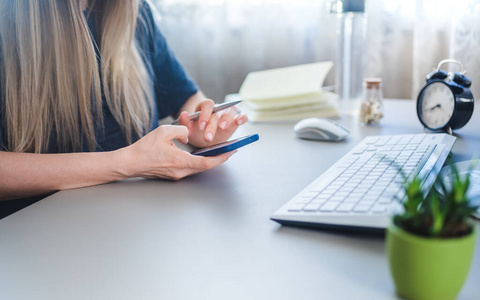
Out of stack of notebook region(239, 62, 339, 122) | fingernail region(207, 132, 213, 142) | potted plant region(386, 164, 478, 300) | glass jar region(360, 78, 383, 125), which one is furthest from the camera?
stack of notebook region(239, 62, 339, 122)

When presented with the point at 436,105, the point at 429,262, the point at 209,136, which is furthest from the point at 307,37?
the point at 429,262

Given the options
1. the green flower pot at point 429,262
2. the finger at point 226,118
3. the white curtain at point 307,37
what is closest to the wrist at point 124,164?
the finger at point 226,118

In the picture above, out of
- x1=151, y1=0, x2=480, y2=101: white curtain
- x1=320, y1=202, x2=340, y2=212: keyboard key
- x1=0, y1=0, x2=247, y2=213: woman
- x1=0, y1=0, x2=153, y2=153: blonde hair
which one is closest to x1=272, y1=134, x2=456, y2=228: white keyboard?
x1=320, y1=202, x2=340, y2=212: keyboard key

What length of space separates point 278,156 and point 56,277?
0.51 m

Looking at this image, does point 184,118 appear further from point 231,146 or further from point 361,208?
point 361,208

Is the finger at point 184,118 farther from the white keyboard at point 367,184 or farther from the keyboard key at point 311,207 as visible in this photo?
the keyboard key at point 311,207

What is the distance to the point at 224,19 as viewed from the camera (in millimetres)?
1875

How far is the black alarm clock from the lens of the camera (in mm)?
1016

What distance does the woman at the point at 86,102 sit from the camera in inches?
30.5

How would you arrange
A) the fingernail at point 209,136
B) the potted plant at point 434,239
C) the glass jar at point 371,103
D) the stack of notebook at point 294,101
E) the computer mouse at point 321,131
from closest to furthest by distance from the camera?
the potted plant at point 434,239
the fingernail at point 209,136
the computer mouse at point 321,131
the glass jar at point 371,103
the stack of notebook at point 294,101

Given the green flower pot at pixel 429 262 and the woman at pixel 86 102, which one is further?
the woman at pixel 86 102

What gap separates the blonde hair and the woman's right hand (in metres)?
0.23

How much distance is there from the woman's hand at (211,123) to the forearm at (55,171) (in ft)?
0.64

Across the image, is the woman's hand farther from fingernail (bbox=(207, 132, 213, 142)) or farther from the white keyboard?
the white keyboard
